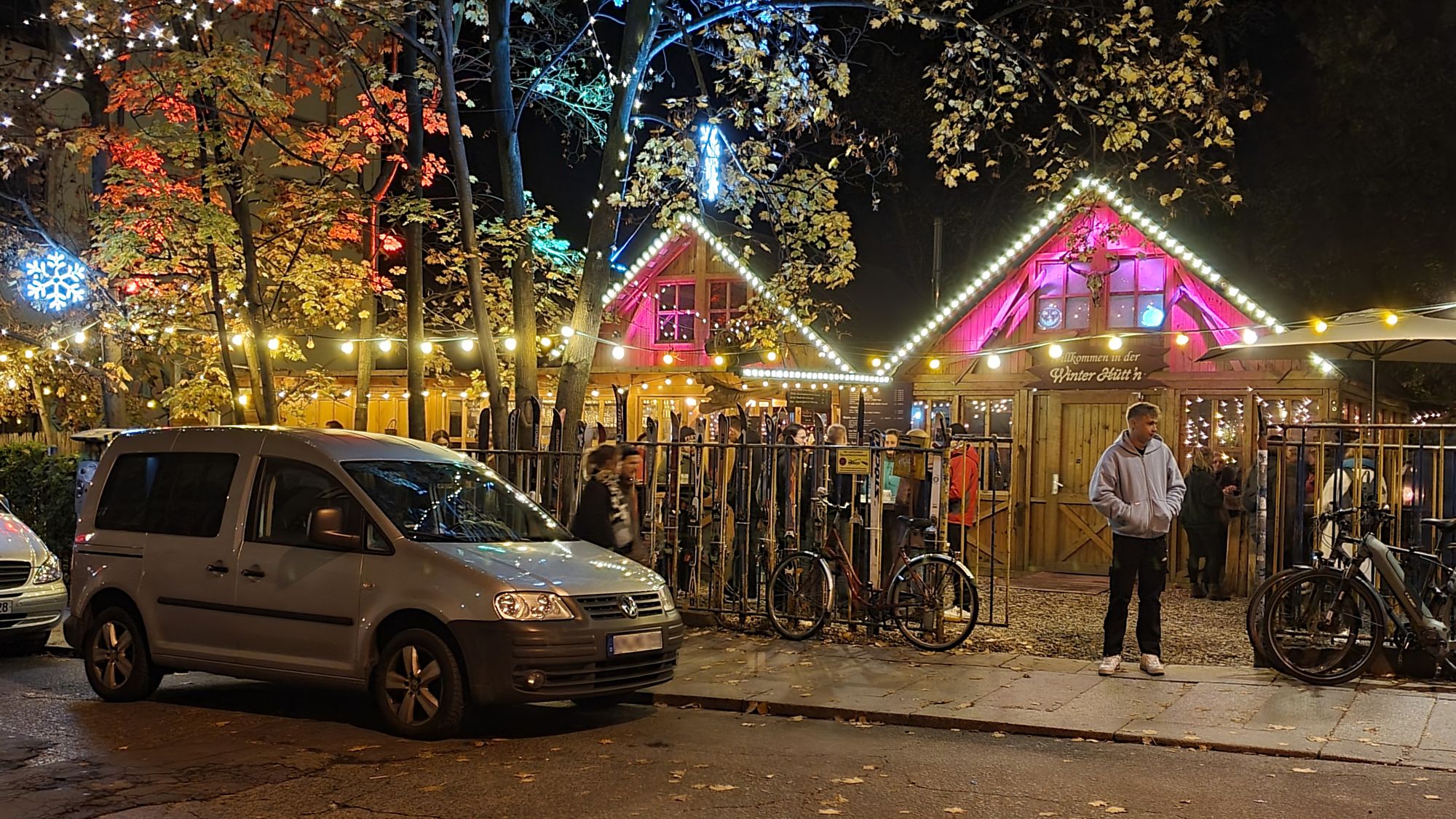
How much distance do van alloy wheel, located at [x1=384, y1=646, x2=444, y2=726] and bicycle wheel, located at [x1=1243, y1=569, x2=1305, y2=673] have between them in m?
5.64

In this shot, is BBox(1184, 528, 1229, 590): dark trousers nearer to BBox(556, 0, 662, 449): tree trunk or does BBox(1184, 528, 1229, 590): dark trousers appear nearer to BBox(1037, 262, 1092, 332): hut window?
BBox(1037, 262, 1092, 332): hut window

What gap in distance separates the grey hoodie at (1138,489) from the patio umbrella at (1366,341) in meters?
3.57

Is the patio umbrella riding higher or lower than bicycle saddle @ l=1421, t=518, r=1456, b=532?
higher

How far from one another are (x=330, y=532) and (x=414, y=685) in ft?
3.56

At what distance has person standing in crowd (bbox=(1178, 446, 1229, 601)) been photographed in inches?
574

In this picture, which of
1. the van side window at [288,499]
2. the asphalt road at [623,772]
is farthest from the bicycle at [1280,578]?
the van side window at [288,499]

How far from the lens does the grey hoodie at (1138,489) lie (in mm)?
9445

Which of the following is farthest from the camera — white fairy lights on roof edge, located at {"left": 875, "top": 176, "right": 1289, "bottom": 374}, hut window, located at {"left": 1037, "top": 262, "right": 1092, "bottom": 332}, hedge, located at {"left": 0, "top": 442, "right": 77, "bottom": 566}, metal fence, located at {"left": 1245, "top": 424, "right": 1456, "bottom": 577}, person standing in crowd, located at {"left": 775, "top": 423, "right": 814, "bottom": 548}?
hut window, located at {"left": 1037, "top": 262, "right": 1092, "bottom": 332}

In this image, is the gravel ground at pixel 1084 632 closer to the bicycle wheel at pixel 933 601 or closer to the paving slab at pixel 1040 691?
the bicycle wheel at pixel 933 601

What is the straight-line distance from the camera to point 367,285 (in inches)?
766

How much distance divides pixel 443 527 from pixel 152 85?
1044 cm

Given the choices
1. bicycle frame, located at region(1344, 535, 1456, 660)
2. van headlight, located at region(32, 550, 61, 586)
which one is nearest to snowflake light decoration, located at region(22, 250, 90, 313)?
van headlight, located at region(32, 550, 61, 586)

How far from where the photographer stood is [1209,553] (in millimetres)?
14734

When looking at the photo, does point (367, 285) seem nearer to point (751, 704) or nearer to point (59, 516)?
point (59, 516)
